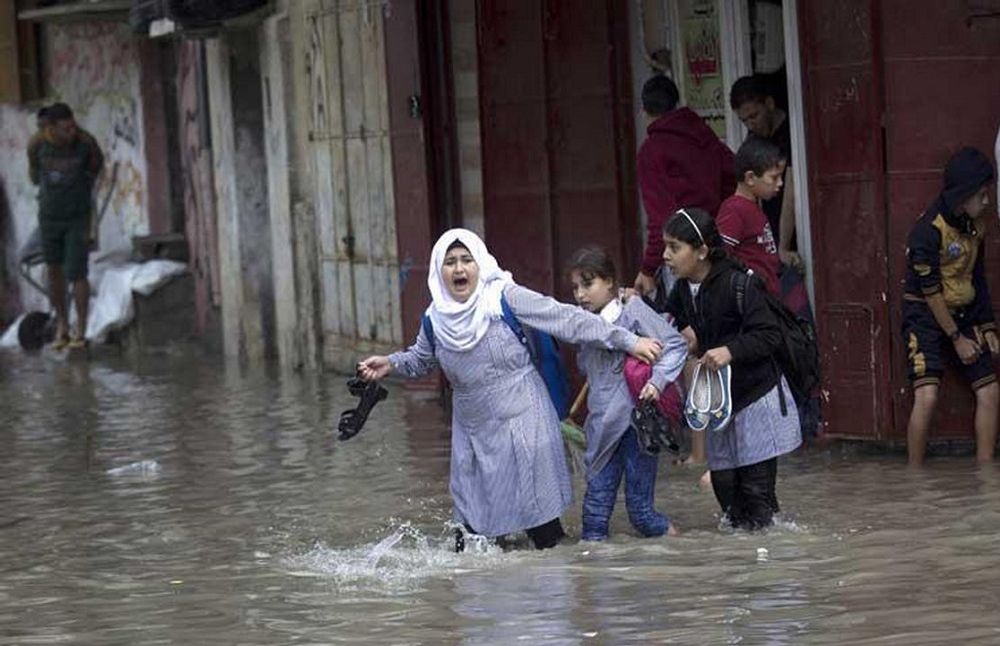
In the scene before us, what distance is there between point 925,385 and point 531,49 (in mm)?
3219

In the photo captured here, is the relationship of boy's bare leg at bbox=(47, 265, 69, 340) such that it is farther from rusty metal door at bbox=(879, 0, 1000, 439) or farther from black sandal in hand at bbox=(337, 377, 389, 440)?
black sandal in hand at bbox=(337, 377, 389, 440)

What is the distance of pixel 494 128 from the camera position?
13133 millimetres

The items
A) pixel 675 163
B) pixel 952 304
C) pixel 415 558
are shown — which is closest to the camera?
pixel 415 558

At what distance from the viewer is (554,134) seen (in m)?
12.9

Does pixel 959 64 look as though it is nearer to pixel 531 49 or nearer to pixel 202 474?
pixel 531 49

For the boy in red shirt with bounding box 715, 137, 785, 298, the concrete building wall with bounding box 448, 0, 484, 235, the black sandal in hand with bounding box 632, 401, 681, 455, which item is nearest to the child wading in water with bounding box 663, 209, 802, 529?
the black sandal in hand with bounding box 632, 401, 681, 455

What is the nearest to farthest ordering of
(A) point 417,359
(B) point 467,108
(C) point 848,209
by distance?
(A) point 417,359, (C) point 848,209, (B) point 467,108

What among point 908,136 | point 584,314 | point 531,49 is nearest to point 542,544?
point 584,314

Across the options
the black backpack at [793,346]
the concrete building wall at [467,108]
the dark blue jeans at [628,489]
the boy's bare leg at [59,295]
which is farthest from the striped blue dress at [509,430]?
the boy's bare leg at [59,295]

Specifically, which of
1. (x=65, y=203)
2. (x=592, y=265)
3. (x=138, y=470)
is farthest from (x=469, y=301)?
(x=65, y=203)

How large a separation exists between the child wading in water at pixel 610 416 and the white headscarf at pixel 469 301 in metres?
0.31

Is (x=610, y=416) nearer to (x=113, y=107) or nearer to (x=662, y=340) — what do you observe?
(x=662, y=340)

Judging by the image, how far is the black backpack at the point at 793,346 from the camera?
357 inches

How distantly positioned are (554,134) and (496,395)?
4.01 m
